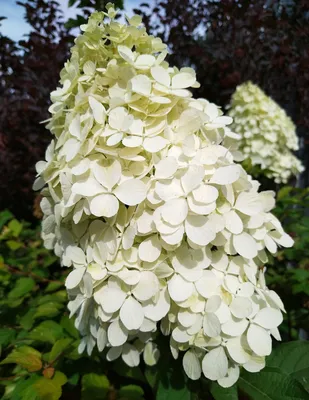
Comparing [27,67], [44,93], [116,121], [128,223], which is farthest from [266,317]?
[27,67]

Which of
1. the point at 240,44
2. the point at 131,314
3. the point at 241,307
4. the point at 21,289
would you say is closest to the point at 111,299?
the point at 131,314

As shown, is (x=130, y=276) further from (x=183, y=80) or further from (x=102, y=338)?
(x=183, y=80)

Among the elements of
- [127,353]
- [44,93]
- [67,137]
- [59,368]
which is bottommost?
[59,368]

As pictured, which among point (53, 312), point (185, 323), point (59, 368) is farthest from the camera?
point (53, 312)

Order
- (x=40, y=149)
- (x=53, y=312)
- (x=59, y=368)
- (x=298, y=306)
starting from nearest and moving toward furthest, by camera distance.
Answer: (x=59, y=368) → (x=53, y=312) → (x=298, y=306) → (x=40, y=149)

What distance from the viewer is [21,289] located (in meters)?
1.24

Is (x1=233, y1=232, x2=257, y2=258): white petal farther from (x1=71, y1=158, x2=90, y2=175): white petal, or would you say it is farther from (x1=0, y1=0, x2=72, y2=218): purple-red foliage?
(x1=0, y1=0, x2=72, y2=218): purple-red foliage

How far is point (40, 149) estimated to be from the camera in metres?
2.49

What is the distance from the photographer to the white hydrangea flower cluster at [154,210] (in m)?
0.71

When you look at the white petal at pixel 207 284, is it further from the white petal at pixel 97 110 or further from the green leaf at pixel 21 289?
the green leaf at pixel 21 289

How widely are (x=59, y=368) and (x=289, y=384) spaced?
0.59m

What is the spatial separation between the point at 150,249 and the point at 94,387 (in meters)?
0.45

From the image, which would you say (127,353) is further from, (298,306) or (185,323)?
(298,306)

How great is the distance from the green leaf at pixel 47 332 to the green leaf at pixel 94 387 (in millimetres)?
140
